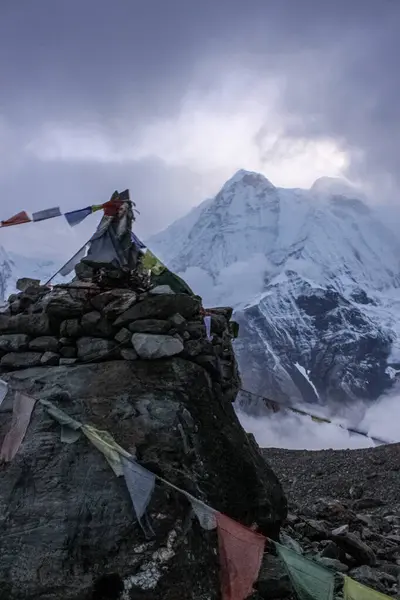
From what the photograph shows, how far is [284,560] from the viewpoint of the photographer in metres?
7.37

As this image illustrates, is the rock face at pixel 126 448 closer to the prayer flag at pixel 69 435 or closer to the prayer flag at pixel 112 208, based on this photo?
the prayer flag at pixel 69 435

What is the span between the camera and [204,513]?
786 centimetres

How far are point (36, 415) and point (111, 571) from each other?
104 inches

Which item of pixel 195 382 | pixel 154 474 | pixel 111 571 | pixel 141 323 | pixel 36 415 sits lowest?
pixel 111 571

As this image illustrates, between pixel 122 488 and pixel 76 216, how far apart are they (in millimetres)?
6678

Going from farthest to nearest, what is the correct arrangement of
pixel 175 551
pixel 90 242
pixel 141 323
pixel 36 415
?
pixel 90 242
pixel 141 323
pixel 36 415
pixel 175 551

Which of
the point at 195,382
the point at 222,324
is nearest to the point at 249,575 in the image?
the point at 195,382

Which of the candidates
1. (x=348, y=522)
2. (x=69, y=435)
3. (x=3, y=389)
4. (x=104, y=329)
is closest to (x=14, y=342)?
(x=3, y=389)

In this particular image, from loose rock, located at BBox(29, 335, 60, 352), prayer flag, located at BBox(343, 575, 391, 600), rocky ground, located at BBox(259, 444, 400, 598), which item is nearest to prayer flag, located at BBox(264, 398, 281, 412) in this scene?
rocky ground, located at BBox(259, 444, 400, 598)

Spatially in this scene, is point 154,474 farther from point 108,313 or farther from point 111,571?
point 108,313

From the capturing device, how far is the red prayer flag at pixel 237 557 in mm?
7602

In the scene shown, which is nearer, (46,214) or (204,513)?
(204,513)

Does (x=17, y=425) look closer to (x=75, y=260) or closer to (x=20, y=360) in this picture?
(x=20, y=360)

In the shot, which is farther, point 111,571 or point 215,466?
point 215,466
